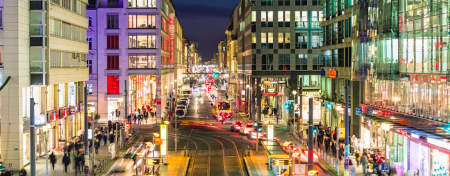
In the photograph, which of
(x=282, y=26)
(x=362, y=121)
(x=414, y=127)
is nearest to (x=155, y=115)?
(x=282, y=26)

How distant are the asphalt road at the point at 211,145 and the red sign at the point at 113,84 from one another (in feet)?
31.0

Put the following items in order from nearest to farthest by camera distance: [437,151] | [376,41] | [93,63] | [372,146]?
[437,151]
[376,41]
[372,146]
[93,63]


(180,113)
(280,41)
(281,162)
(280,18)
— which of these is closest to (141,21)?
(180,113)

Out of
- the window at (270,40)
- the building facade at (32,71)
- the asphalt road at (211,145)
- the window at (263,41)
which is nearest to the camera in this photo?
the building facade at (32,71)

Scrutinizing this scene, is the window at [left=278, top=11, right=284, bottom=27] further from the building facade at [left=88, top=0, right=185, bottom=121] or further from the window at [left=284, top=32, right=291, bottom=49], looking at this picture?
the building facade at [left=88, top=0, right=185, bottom=121]

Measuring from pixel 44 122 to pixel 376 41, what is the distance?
28.7 meters

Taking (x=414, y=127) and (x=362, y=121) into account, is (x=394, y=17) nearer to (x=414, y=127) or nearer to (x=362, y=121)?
(x=414, y=127)

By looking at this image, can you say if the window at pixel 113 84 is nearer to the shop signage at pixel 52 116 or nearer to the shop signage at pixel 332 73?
the shop signage at pixel 52 116

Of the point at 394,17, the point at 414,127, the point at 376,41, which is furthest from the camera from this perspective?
the point at 376,41

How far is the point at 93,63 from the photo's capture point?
67938 mm

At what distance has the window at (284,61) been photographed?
Answer: 69875 millimetres

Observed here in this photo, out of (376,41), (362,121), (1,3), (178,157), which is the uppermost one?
(1,3)

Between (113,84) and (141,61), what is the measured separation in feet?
18.7

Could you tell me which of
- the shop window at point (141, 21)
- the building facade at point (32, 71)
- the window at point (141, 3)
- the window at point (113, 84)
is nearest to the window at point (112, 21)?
the shop window at point (141, 21)
